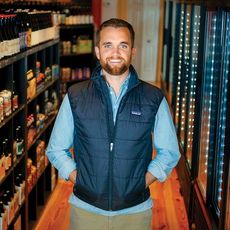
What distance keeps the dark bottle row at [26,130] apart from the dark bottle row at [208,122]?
4.67 feet

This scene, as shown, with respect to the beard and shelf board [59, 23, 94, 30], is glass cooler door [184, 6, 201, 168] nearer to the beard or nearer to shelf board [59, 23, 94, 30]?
the beard

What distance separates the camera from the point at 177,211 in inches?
209

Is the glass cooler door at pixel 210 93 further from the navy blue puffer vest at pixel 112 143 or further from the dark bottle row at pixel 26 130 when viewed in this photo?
the dark bottle row at pixel 26 130

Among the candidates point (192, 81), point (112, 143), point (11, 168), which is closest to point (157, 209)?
point (192, 81)

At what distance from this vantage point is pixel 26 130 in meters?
4.24

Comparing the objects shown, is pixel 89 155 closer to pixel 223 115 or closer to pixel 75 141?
pixel 75 141

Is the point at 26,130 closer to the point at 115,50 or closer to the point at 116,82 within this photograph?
the point at 116,82

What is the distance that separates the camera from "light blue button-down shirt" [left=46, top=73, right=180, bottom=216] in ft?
8.48

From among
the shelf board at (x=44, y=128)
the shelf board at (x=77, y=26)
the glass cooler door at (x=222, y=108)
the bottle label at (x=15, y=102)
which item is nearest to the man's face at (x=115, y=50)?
the glass cooler door at (x=222, y=108)

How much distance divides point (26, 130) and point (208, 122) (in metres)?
1.47

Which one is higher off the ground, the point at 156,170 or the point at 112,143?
the point at 112,143

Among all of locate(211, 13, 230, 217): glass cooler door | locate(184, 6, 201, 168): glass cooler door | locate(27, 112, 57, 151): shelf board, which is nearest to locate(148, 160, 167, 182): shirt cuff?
locate(211, 13, 230, 217): glass cooler door

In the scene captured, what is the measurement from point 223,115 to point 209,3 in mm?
961

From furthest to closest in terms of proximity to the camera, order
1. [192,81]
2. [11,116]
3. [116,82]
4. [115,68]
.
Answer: [192,81]
[11,116]
[116,82]
[115,68]
